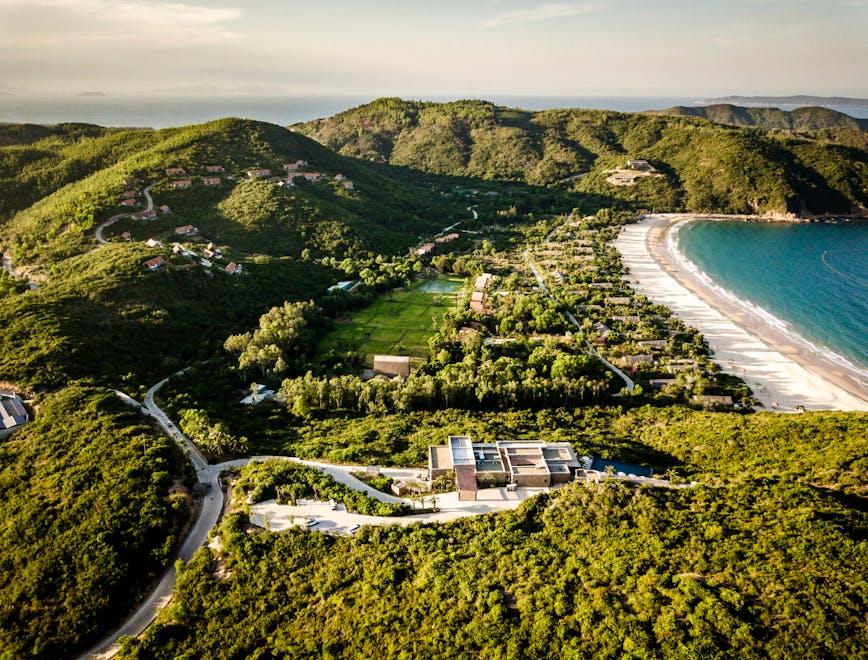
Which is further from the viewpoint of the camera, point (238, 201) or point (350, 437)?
point (238, 201)

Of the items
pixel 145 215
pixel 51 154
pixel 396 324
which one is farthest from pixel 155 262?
pixel 51 154

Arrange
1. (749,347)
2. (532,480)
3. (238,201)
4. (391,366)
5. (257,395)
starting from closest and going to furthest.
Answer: (532,480) < (257,395) < (391,366) < (749,347) < (238,201)

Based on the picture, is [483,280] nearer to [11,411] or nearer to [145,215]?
[145,215]

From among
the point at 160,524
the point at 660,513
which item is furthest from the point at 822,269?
the point at 160,524

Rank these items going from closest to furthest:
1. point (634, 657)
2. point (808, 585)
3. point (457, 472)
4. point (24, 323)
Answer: point (634, 657) → point (808, 585) → point (457, 472) → point (24, 323)

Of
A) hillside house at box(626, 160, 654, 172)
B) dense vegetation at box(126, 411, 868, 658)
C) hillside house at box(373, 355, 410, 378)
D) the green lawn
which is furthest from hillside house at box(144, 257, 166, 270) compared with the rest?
hillside house at box(626, 160, 654, 172)

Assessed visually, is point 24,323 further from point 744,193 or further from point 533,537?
point 744,193
